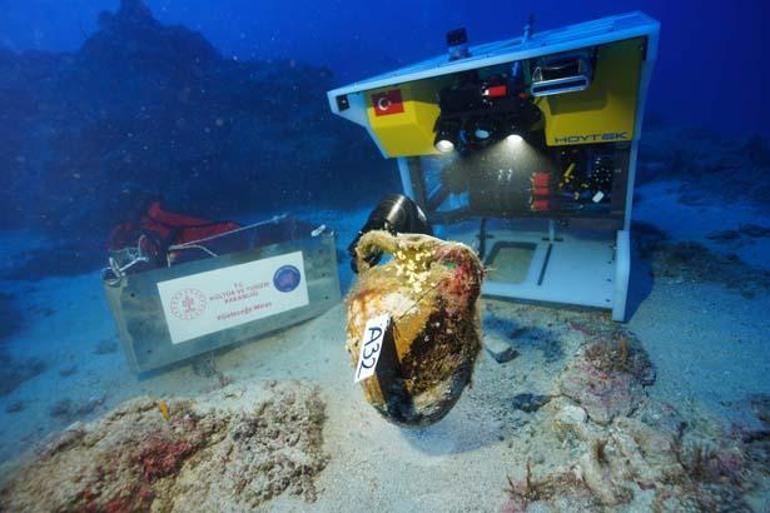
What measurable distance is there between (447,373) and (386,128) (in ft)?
11.8

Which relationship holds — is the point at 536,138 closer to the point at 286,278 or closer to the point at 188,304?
the point at 286,278

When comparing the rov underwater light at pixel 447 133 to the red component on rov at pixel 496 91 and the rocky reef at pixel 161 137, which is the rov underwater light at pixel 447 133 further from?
the rocky reef at pixel 161 137

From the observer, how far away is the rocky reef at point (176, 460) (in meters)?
2.37

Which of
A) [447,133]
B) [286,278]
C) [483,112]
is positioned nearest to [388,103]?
[447,133]

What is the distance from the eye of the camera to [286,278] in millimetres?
4930

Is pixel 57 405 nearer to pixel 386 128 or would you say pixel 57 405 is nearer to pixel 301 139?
pixel 386 128

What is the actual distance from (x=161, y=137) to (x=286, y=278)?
14.0 m

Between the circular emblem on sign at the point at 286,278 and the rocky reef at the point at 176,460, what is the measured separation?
1863 millimetres

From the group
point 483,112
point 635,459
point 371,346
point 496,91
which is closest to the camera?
point 371,346

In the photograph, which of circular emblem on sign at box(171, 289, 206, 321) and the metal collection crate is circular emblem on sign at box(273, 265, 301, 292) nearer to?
the metal collection crate

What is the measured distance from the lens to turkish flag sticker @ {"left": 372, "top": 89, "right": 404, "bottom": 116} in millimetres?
4496

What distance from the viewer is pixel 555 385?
3.58 metres

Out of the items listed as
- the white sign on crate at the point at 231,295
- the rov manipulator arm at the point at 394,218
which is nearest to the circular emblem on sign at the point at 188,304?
the white sign on crate at the point at 231,295

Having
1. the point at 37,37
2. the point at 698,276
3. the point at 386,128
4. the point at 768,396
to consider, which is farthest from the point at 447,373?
the point at 37,37
